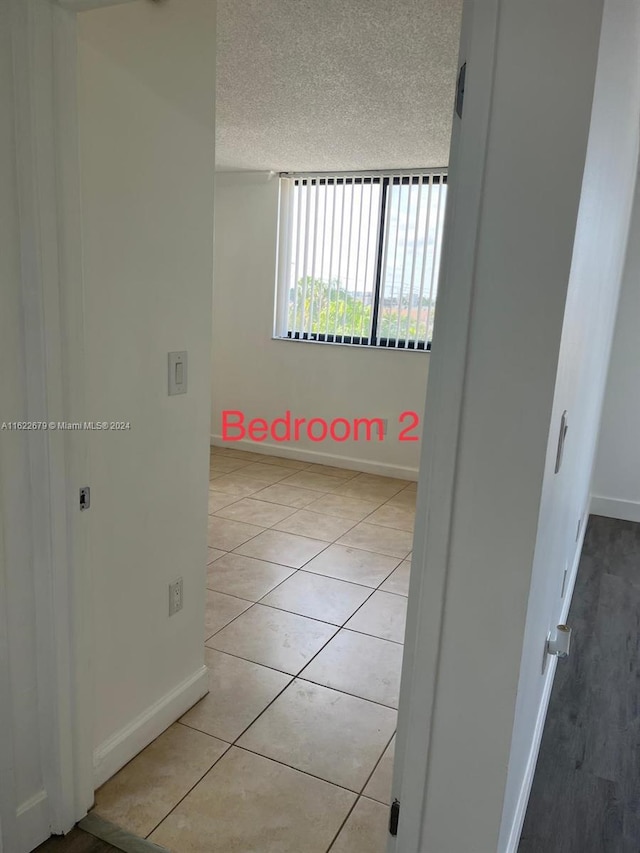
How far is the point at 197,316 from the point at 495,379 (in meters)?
1.22

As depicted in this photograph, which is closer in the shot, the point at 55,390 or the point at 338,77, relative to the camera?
the point at 55,390

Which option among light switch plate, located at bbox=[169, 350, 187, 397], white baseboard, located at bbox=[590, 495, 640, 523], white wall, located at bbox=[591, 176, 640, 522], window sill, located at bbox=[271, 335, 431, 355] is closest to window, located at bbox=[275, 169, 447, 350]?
window sill, located at bbox=[271, 335, 431, 355]

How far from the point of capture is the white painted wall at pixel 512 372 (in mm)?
934

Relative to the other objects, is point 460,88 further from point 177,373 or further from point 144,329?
point 177,373

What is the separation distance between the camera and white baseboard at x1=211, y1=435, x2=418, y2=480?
532 centimetres

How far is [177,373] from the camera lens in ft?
6.45

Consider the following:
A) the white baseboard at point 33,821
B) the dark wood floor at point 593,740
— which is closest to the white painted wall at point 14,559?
the white baseboard at point 33,821

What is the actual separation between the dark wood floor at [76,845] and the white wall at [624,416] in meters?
3.97

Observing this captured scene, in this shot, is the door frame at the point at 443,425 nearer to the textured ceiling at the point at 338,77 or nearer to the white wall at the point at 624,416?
the textured ceiling at the point at 338,77

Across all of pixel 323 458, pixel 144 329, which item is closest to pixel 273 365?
pixel 323 458

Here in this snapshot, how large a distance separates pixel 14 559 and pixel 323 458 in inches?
165

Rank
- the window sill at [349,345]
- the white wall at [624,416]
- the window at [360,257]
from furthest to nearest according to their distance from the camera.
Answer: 1. the window sill at [349,345]
2. the window at [360,257]
3. the white wall at [624,416]

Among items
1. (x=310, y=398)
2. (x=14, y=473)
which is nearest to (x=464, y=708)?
(x=14, y=473)

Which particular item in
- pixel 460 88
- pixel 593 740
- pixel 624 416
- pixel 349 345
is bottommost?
pixel 593 740
